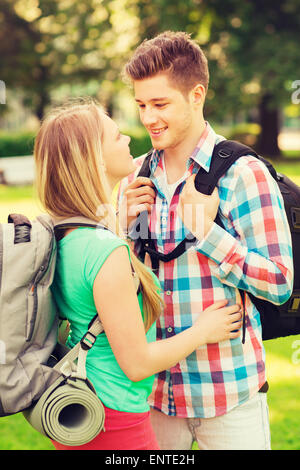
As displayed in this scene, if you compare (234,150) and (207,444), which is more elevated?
(234,150)

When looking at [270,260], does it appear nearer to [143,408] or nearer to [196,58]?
[143,408]

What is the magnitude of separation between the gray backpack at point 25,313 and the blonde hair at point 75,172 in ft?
0.49

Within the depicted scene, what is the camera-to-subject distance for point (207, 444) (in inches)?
97.8

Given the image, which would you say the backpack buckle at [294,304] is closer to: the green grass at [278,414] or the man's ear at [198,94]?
the man's ear at [198,94]

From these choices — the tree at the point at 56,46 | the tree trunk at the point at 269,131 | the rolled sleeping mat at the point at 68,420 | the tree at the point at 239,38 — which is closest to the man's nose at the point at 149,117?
the rolled sleeping mat at the point at 68,420

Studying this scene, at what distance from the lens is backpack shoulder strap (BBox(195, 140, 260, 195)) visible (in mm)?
2328

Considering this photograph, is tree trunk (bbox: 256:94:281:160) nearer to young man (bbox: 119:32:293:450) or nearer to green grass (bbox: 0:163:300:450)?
green grass (bbox: 0:163:300:450)

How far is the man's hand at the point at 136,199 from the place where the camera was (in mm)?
2582

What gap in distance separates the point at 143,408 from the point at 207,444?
48 cm

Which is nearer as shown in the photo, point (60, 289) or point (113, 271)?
point (113, 271)

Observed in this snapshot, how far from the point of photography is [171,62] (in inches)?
99.7
